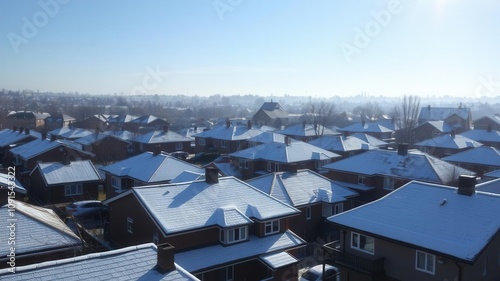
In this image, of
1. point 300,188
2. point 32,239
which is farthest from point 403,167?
point 32,239

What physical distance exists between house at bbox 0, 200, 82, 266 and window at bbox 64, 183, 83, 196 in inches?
579

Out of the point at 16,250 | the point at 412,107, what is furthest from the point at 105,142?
the point at 412,107

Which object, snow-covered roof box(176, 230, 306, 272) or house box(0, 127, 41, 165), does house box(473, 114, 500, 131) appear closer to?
snow-covered roof box(176, 230, 306, 272)

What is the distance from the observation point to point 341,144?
4422 cm

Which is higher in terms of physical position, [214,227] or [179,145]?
[214,227]

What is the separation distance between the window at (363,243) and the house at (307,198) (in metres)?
7.47

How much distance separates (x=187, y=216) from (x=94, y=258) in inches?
317

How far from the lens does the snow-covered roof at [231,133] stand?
2075 inches

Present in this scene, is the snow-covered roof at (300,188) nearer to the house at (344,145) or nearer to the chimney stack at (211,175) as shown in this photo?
the chimney stack at (211,175)

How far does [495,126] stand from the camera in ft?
226

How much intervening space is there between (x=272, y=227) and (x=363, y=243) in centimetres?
486

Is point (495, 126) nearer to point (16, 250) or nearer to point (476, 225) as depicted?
point (476, 225)

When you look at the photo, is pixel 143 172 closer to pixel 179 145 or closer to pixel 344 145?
pixel 344 145

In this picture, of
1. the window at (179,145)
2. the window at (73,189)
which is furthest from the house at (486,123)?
the window at (73,189)
